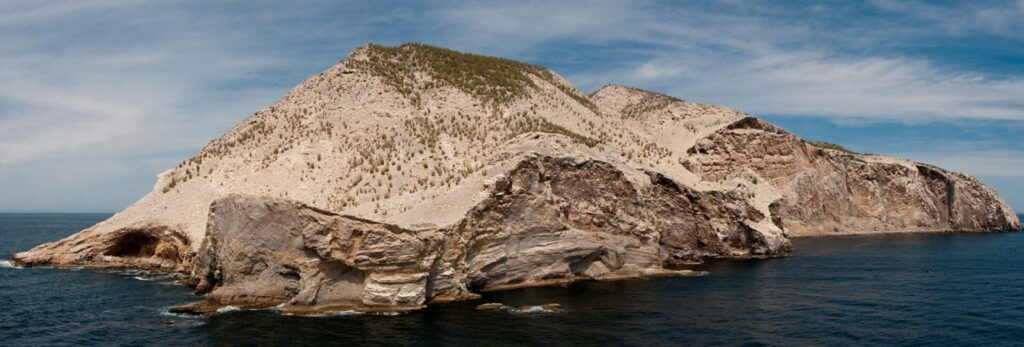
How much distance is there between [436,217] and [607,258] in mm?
17625

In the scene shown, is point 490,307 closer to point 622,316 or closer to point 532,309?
point 532,309

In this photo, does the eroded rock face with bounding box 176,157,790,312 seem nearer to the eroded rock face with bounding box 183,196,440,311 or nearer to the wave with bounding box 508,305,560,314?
the eroded rock face with bounding box 183,196,440,311

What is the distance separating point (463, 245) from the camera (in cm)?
4269

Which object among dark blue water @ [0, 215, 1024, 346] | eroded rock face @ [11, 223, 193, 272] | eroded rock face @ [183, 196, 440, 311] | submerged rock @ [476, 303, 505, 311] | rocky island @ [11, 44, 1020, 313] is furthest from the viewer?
eroded rock face @ [11, 223, 193, 272]

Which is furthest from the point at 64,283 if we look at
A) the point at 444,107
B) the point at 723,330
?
the point at 723,330

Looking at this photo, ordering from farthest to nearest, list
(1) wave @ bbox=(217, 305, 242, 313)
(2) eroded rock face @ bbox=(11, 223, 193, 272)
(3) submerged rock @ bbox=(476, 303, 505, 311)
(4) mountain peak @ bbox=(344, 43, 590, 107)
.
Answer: (4) mountain peak @ bbox=(344, 43, 590, 107), (2) eroded rock face @ bbox=(11, 223, 193, 272), (3) submerged rock @ bbox=(476, 303, 505, 311), (1) wave @ bbox=(217, 305, 242, 313)

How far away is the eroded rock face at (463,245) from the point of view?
38719mm

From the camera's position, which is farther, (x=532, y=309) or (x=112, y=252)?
(x=112, y=252)

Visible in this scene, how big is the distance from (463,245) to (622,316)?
12068 millimetres

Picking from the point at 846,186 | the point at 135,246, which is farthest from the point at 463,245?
the point at 846,186

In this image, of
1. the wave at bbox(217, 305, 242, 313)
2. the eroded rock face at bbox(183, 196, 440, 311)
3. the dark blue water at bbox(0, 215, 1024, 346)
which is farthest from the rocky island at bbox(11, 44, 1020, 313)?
the dark blue water at bbox(0, 215, 1024, 346)

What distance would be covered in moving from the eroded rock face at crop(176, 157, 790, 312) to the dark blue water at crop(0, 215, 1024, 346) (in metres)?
2.51

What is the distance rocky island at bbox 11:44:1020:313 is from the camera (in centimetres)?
3966

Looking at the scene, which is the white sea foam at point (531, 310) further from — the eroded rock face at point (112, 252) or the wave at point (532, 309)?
the eroded rock face at point (112, 252)
